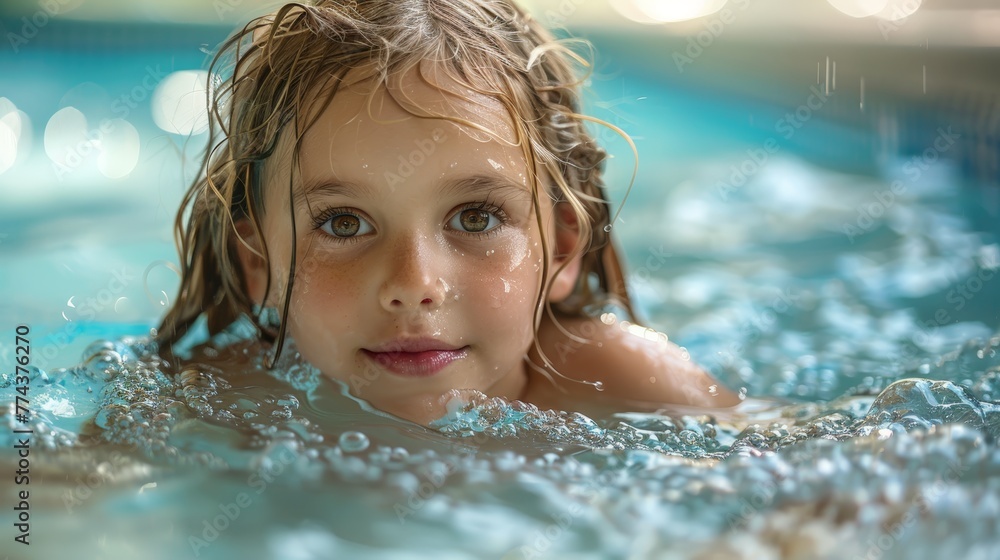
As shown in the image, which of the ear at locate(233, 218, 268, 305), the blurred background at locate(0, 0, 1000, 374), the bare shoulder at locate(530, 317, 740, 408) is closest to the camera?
the ear at locate(233, 218, 268, 305)

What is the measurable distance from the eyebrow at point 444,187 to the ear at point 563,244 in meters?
0.24

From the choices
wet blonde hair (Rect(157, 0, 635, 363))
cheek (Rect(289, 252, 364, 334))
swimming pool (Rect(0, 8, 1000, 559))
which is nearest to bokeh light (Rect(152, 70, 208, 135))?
swimming pool (Rect(0, 8, 1000, 559))

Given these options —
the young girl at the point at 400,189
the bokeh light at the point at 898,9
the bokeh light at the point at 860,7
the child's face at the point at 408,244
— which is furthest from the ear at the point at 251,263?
the bokeh light at the point at 860,7

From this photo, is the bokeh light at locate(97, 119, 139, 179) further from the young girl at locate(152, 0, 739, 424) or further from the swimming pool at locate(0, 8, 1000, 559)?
the young girl at locate(152, 0, 739, 424)

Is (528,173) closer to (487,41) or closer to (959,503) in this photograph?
(487,41)

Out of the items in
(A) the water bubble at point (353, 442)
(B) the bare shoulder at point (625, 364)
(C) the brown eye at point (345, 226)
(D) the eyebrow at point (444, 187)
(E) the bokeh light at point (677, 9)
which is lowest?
(B) the bare shoulder at point (625, 364)

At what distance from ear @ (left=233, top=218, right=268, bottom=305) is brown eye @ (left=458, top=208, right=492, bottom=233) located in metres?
0.33

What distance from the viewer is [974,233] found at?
2.60m

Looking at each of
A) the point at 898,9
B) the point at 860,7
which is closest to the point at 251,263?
the point at 898,9

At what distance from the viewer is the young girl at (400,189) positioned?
1239mm

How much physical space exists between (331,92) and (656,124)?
2.85 meters

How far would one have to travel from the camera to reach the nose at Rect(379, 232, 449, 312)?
3.95ft

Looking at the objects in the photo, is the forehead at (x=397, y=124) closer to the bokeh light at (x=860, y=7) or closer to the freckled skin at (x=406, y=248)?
the freckled skin at (x=406, y=248)

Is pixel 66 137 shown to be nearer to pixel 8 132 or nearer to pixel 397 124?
pixel 8 132
